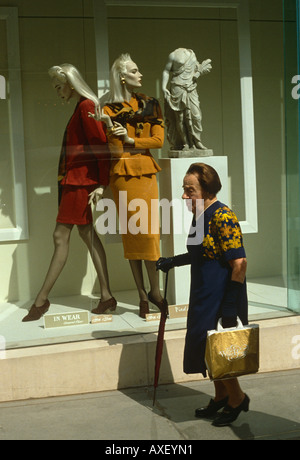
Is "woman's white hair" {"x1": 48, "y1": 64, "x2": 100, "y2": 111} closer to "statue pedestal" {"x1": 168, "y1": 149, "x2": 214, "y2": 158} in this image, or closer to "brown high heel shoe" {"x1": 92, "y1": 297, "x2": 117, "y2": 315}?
"statue pedestal" {"x1": 168, "y1": 149, "x2": 214, "y2": 158}

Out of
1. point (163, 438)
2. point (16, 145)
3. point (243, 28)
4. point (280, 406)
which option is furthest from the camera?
point (243, 28)

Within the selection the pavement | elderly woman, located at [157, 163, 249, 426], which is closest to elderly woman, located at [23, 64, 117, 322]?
the pavement

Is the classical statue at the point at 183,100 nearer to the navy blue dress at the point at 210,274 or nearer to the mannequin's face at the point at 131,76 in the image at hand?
the mannequin's face at the point at 131,76

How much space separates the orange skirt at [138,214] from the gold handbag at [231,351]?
4.99 feet

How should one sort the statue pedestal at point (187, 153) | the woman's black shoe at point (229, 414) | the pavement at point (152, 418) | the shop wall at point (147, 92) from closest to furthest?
the pavement at point (152, 418) → the woman's black shoe at point (229, 414) → the shop wall at point (147, 92) → the statue pedestal at point (187, 153)

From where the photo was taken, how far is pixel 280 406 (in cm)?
587

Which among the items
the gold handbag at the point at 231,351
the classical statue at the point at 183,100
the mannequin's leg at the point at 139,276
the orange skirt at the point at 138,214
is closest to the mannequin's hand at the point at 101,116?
the orange skirt at the point at 138,214

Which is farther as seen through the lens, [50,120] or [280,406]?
[50,120]

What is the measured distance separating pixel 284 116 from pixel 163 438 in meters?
3.05

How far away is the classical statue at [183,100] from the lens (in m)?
6.62

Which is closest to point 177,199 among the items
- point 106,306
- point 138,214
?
point 138,214

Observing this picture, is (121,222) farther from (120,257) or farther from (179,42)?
(179,42)

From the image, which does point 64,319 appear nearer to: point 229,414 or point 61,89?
point 229,414

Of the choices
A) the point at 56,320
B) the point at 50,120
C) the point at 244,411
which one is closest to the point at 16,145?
the point at 50,120
